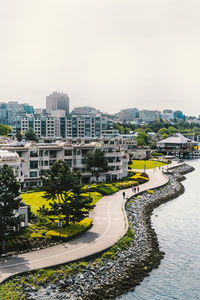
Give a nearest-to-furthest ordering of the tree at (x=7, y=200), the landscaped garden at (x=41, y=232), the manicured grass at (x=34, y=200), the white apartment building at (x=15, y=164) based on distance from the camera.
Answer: the tree at (x=7, y=200) → the landscaped garden at (x=41, y=232) → the white apartment building at (x=15, y=164) → the manicured grass at (x=34, y=200)

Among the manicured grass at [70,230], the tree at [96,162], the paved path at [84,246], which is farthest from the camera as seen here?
the tree at [96,162]

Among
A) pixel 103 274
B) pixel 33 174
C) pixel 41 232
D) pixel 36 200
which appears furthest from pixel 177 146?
pixel 103 274

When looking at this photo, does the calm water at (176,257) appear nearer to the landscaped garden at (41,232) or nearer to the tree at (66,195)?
the landscaped garden at (41,232)

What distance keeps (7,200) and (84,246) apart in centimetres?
1068

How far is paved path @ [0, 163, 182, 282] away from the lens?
32.8 metres

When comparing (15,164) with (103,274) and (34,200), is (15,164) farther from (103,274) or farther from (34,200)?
(103,274)

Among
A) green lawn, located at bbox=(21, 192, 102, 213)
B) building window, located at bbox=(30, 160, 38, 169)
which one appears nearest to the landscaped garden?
green lawn, located at bbox=(21, 192, 102, 213)

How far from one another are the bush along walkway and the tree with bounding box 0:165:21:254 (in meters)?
6.36

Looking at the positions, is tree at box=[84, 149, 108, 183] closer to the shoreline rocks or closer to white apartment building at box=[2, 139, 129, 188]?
white apartment building at box=[2, 139, 129, 188]

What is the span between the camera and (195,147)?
7175 inches

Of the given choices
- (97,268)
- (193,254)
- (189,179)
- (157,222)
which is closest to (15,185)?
(97,268)

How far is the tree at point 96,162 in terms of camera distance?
72.1 meters

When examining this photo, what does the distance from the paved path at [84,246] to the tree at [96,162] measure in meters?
15.9

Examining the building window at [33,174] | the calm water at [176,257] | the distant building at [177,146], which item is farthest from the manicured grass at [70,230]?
the distant building at [177,146]
